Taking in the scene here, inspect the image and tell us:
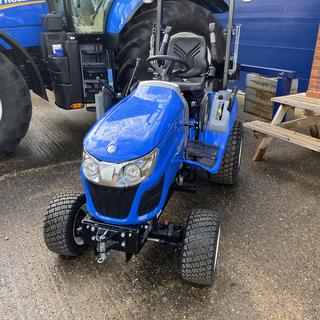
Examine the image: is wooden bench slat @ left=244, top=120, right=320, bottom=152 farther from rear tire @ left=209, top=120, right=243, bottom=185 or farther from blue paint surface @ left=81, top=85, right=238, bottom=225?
blue paint surface @ left=81, top=85, right=238, bottom=225

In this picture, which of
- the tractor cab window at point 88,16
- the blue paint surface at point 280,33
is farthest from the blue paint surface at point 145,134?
the blue paint surface at point 280,33

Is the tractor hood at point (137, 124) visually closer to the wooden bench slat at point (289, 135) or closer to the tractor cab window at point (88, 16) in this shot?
the wooden bench slat at point (289, 135)

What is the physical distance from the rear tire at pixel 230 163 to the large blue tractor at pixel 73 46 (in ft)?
2.45

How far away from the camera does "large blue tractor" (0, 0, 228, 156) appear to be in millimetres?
3324

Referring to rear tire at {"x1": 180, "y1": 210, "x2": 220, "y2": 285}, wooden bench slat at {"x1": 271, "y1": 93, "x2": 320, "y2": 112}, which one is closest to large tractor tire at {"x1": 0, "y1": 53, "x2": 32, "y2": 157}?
rear tire at {"x1": 180, "y1": 210, "x2": 220, "y2": 285}

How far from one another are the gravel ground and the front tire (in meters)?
0.15

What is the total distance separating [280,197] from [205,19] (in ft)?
6.94

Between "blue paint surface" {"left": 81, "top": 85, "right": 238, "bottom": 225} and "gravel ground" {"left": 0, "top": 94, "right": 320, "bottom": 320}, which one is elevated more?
"blue paint surface" {"left": 81, "top": 85, "right": 238, "bottom": 225}

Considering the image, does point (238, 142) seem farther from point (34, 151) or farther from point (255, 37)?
point (255, 37)

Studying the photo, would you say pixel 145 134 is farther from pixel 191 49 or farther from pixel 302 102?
pixel 302 102

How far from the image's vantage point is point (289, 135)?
3.34 metres

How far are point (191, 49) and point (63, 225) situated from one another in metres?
1.94

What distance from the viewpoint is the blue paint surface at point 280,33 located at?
5008mm

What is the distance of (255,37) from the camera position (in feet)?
19.2
